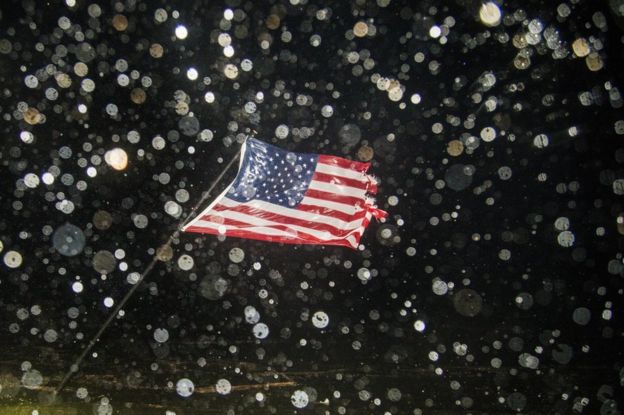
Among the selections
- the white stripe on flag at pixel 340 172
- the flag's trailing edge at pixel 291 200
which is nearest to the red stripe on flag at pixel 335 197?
the flag's trailing edge at pixel 291 200

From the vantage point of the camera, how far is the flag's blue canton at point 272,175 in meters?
4.39

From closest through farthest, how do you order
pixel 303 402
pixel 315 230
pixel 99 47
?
pixel 315 230 < pixel 99 47 < pixel 303 402

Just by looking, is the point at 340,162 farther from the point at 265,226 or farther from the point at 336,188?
the point at 265,226

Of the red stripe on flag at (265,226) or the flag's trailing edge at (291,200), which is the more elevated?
the flag's trailing edge at (291,200)

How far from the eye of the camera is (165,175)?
6.71 m

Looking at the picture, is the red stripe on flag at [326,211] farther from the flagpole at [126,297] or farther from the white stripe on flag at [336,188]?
the flagpole at [126,297]

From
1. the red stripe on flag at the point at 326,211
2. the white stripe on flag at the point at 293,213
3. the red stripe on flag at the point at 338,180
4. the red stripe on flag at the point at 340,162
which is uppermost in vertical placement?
the red stripe on flag at the point at 340,162

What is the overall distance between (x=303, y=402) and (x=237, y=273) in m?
2.26

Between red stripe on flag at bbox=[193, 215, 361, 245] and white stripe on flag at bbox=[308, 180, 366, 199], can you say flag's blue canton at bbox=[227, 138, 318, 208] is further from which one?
red stripe on flag at bbox=[193, 215, 361, 245]

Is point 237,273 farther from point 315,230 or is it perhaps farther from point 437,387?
point 437,387

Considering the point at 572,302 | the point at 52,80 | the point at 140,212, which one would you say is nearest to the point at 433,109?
the point at 572,302

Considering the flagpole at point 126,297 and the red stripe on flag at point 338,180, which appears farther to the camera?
the flagpole at point 126,297

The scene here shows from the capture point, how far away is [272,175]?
460 cm

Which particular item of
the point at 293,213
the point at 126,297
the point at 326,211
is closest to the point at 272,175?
the point at 293,213
